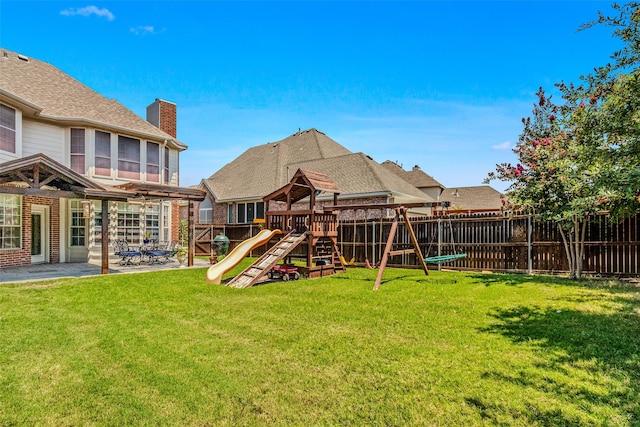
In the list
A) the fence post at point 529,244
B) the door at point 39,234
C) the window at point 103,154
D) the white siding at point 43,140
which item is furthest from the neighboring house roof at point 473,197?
the door at point 39,234

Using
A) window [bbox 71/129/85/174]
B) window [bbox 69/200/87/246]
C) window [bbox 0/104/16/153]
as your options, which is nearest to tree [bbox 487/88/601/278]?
window [bbox 71/129/85/174]

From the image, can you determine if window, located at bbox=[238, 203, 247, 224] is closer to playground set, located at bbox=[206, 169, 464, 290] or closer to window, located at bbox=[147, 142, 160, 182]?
window, located at bbox=[147, 142, 160, 182]

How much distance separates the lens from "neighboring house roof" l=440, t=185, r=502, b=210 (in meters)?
33.7

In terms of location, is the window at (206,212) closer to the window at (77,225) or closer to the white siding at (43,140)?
the window at (77,225)

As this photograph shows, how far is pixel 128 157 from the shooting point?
50.9 ft

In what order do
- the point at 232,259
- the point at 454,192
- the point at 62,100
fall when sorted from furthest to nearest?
the point at 454,192 < the point at 62,100 < the point at 232,259

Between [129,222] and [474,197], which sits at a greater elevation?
[474,197]

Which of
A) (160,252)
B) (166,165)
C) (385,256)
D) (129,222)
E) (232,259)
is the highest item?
(166,165)

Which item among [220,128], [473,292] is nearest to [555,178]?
[473,292]

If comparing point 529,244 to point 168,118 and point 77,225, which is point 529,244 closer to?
point 168,118

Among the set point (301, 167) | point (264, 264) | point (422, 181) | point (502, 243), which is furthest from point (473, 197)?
point (264, 264)

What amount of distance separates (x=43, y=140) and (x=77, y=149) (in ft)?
3.60

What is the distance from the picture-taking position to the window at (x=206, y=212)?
85.4 feet

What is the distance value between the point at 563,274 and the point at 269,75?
14119mm
